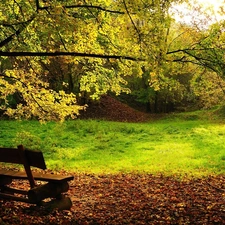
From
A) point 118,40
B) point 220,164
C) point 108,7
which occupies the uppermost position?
point 108,7

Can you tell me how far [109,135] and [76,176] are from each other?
772cm

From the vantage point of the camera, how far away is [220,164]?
11.5m

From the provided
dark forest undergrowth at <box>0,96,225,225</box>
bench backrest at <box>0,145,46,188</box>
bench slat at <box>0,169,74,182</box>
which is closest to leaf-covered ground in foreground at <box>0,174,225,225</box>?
dark forest undergrowth at <box>0,96,225,225</box>

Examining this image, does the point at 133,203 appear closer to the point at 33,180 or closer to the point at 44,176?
the point at 44,176

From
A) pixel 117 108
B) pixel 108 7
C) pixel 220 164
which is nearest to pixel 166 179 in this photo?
pixel 220 164

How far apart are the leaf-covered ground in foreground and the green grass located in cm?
148

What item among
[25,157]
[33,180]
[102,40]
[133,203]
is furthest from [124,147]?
[25,157]

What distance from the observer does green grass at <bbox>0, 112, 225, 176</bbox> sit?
11.4 meters

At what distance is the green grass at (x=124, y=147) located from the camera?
37.5 feet

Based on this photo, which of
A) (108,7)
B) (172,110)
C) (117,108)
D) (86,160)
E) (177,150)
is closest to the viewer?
(108,7)

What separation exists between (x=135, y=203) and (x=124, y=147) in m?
8.34

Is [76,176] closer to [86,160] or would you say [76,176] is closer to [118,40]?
[86,160]

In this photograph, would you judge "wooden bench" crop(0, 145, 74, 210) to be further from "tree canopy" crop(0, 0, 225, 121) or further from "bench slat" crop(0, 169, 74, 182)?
"tree canopy" crop(0, 0, 225, 121)

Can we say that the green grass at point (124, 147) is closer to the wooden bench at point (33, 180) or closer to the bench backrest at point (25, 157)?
the wooden bench at point (33, 180)
